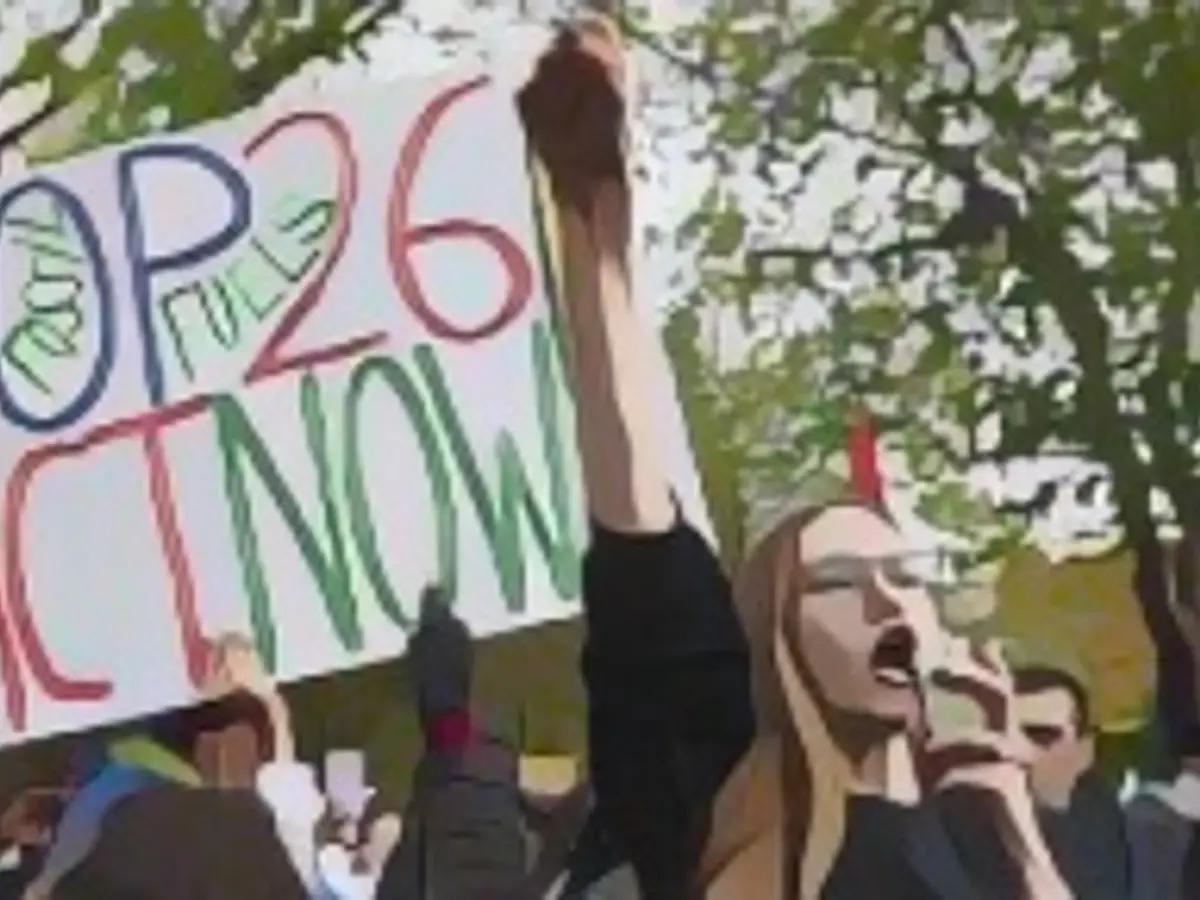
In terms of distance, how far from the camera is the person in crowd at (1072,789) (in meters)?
1.45

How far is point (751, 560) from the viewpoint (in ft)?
4.81

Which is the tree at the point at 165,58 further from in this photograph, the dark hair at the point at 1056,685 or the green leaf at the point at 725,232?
the dark hair at the point at 1056,685

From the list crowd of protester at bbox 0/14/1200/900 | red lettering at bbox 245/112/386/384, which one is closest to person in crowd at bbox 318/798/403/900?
crowd of protester at bbox 0/14/1200/900

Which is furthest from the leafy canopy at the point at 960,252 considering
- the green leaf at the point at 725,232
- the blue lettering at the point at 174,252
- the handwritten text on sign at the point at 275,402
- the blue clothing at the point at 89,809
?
the blue clothing at the point at 89,809

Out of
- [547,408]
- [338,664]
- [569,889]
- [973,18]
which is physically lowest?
[569,889]

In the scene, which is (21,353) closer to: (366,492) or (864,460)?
(366,492)

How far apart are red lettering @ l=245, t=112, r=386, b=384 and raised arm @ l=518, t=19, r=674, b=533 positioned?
10cm

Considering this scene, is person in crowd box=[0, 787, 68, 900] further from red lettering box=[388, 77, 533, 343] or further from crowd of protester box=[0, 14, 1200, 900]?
red lettering box=[388, 77, 533, 343]

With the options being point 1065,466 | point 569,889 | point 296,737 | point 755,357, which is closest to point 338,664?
point 296,737

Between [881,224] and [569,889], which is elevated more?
[881,224]

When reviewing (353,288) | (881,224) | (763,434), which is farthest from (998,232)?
(353,288)

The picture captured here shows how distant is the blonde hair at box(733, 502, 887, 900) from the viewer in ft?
4.78

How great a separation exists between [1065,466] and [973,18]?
0.79 feet

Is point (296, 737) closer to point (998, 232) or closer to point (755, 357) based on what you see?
point (755, 357)
